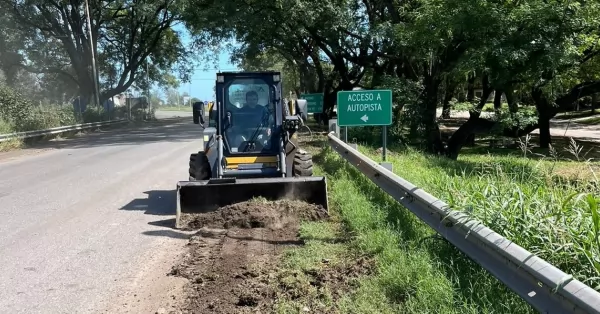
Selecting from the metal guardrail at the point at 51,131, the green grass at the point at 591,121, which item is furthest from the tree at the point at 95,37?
the green grass at the point at 591,121

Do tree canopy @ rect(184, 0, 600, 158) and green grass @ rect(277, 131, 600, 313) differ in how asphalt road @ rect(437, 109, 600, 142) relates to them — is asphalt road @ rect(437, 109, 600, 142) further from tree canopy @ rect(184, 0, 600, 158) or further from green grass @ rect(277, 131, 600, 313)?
green grass @ rect(277, 131, 600, 313)

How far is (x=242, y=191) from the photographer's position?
317 inches

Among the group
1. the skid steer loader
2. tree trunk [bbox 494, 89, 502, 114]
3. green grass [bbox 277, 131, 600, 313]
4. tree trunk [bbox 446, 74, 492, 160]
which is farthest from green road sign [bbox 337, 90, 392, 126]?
tree trunk [bbox 446, 74, 492, 160]

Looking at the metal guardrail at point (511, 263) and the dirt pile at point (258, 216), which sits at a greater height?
the metal guardrail at point (511, 263)

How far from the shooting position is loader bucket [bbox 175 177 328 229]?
7.92m

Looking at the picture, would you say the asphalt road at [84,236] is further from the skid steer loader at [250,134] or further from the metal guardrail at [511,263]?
the metal guardrail at [511,263]

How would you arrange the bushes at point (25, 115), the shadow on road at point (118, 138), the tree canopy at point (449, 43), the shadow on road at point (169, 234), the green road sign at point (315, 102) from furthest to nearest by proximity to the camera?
1. the green road sign at point (315, 102)
2. the bushes at point (25, 115)
3. the shadow on road at point (118, 138)
4. the tree canopy at point (449, 43)
5. the shadow on road at point (169, 234)

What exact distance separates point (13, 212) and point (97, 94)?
28992 mm

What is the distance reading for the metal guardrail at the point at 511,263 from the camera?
2949mm

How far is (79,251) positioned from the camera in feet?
20.9

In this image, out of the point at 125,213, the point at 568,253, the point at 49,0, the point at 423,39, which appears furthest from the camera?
the point at 49,0

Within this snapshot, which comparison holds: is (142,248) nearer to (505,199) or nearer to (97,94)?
(505,199)

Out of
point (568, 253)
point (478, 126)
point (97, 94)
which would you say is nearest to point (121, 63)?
point (97, 94)

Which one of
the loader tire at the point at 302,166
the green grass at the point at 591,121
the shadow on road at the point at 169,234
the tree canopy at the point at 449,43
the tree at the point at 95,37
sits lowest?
the green grass at the point at 591,121
